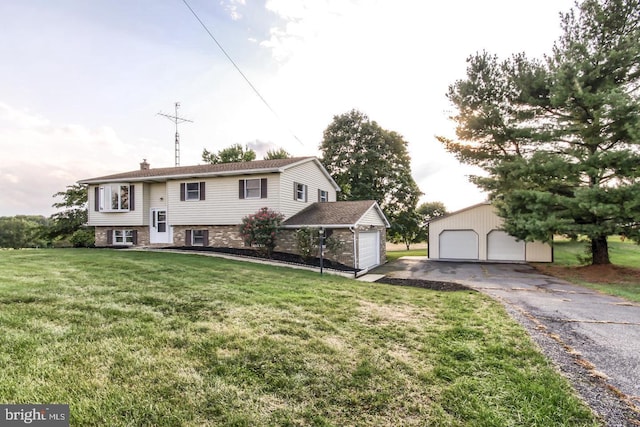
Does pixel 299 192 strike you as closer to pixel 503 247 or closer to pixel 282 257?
pixel 282 257

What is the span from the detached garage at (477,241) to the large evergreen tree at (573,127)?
351 cm

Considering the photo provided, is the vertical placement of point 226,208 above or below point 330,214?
above

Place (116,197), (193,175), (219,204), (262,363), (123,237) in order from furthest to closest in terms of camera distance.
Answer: (123,237)
(116,197)
(193,175)
(219,204)
(262,363)

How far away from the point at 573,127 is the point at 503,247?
27.7 ft

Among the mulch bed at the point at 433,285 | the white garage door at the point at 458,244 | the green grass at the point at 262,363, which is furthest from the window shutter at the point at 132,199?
the white garage door at the point at 458,244

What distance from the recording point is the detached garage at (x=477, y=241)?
18609 millimetres

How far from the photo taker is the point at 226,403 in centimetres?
265

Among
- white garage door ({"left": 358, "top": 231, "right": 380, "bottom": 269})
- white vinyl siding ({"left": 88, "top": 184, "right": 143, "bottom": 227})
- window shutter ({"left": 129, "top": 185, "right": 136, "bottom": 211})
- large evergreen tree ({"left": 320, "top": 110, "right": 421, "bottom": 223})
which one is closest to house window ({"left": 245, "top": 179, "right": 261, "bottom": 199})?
white garage door ({"left": 358, "top": 231, "right": 380, "bottom": 269})

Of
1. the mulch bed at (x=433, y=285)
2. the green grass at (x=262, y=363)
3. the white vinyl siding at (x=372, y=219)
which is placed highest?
the white vinyl siding at (x=372, y=219)

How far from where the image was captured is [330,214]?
15539 mm

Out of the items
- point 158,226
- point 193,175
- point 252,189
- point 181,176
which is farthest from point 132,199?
point 252,189

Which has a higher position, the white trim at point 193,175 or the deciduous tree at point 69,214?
the white trim at point 193,175

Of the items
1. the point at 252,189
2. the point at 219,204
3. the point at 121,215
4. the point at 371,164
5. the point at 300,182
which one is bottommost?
the point at 121,215

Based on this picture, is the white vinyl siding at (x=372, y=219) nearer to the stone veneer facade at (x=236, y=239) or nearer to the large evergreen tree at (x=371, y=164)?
the stone veneer facade at (x=236, y=239)
